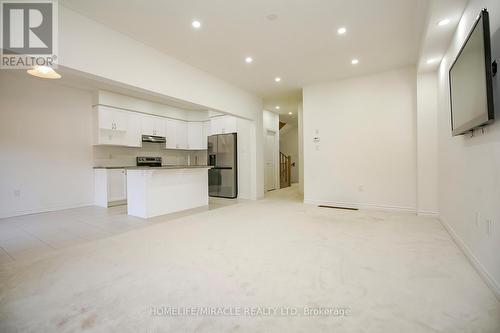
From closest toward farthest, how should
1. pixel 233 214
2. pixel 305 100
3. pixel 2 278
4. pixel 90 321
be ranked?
1. pixel 90 321
2. pixel 2 278
3. pixel 233 214
4. pixel 305 100

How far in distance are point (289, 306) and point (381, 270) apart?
3.48 ft

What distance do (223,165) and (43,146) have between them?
4.02 metres

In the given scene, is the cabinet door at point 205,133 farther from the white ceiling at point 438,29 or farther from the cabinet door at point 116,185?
the white ceiling at point 438,29

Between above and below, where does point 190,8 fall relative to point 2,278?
above

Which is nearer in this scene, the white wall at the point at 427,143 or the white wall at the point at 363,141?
the white wall at the point at 427,143

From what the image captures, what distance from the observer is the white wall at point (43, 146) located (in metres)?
4.27

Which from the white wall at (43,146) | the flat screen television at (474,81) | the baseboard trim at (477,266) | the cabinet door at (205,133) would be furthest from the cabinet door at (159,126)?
the baseboard trim at (477,266)

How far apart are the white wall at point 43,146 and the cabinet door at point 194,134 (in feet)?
8.65

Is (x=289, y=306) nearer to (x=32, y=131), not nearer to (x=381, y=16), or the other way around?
(x=381, y=16)

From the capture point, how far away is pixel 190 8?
2619 mm

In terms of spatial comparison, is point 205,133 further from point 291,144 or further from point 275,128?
point 291,144

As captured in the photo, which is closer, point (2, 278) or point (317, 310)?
point (317, 310)

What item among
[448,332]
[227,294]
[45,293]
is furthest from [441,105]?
[45,293]

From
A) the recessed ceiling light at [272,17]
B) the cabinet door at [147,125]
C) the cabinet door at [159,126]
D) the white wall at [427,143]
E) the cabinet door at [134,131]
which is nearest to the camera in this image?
the recessed ceiling light at [272,17]
